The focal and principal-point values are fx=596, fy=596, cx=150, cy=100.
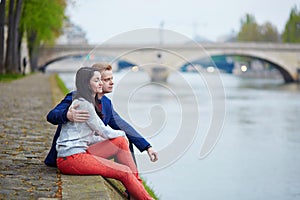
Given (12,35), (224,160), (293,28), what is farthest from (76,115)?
(293,28)

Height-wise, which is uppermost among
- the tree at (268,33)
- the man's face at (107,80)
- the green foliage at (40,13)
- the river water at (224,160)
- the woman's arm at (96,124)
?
the green foliage at (40,13)

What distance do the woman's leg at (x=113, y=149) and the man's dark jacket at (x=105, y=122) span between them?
0.54 feet

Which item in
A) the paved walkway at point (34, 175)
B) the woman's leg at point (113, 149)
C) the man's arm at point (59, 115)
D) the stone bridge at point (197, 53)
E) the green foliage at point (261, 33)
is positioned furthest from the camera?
the green foliage at point (261, 33)

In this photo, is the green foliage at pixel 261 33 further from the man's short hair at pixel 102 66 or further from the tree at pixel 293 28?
the man's short hair at pixel 102 66

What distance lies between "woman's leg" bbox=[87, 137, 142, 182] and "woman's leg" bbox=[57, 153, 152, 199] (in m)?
0.10

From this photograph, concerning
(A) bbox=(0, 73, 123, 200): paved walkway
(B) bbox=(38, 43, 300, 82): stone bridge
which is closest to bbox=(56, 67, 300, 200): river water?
(A) bbox=(0, 73, 123, 200): paved walkway

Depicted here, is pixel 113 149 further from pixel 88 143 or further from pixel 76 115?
pixel 76 115

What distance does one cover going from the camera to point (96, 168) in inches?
170

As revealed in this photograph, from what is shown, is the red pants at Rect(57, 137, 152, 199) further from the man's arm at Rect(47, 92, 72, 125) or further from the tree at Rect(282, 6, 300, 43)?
the tree at Rect(282, 6, 300, 43)

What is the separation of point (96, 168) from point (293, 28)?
59.2 metres

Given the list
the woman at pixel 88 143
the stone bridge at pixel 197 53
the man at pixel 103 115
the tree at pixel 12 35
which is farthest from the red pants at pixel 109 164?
the stone bridge at pixel 197 53

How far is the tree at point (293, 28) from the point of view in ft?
198

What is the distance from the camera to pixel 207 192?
7.08 metres

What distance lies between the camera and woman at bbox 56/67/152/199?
4.26 meters
